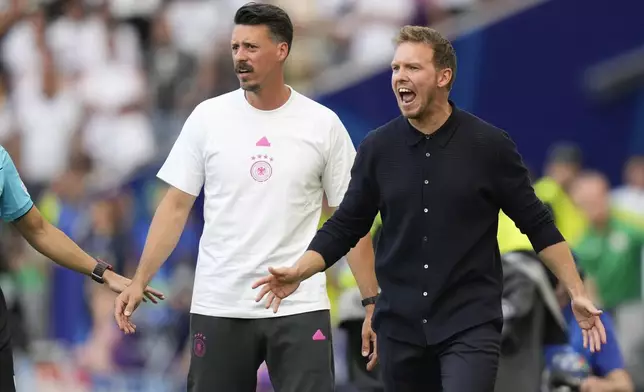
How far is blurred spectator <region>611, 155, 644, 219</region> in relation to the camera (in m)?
14.0

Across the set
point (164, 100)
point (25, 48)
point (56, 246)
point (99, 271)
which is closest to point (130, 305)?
Result: point (99, 271)

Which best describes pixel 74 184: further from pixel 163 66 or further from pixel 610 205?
pixel 610 205

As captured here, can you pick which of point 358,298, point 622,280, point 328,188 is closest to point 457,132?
point 328,188

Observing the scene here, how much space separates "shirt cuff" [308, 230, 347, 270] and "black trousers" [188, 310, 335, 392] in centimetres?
64

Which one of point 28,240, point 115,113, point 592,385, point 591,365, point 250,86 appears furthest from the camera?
point 115,113

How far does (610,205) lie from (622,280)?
2.91 feet

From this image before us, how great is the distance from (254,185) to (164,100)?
8474 mm

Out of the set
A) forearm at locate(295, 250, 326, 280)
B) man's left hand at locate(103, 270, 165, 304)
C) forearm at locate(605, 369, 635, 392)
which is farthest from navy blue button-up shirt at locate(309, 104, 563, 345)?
forearm at locate(605, 369, 635, 392)

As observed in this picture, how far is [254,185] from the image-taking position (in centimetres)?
780

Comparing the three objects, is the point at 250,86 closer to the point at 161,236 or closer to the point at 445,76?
the point at 161,236

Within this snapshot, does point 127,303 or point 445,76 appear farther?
point 127,303

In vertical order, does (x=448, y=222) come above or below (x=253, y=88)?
below

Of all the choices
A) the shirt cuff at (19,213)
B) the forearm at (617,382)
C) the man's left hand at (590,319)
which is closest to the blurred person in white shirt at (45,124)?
the forearm at (617,382)

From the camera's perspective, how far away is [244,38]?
311 inches
